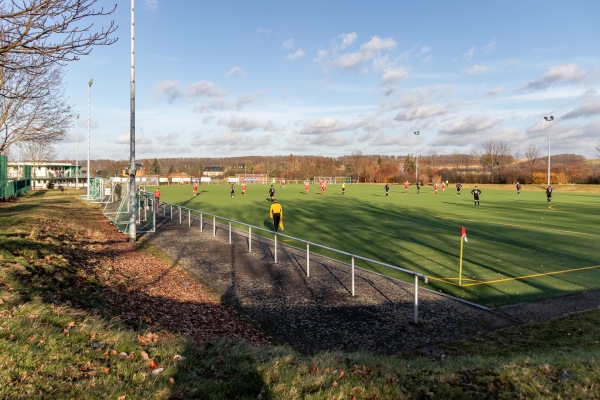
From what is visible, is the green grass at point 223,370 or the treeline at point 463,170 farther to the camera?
the treeline at point 463,170

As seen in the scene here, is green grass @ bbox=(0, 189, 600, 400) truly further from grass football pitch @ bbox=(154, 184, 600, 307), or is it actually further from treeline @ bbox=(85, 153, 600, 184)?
treeline @ bbox=(85, 153, 600, 184)

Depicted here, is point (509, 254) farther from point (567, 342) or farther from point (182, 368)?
point (182, 368)

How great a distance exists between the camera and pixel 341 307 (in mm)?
9086

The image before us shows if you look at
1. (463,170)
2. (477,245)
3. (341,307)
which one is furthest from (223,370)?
(463,170)

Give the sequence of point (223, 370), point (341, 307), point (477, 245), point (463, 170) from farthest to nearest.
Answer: point (463, 170)
point (477, 245)
point (341, 307)
point (223, 370)

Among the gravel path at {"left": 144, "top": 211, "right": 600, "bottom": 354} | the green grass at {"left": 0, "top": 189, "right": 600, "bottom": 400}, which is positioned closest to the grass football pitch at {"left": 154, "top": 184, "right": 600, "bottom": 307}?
the gravel path at {"left": 144, "top": 211, "right": 600, "bottom": 354}

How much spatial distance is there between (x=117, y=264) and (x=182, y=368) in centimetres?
905

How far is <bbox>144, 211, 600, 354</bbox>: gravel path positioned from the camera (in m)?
7.43

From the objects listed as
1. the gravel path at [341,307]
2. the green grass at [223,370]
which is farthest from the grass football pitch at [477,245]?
the green grass at [223,370]

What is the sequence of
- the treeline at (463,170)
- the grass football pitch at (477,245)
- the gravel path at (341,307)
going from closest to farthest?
the gravel path at (341,307) < the grass football pitch at (477,245) < the treeline at (463,170)

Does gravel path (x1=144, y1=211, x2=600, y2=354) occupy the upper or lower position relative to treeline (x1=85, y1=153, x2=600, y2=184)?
lower

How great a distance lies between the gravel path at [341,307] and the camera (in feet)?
24.4

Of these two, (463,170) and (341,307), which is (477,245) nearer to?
(341,307)

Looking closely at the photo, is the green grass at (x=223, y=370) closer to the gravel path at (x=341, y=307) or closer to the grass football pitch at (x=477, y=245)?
the gravel path at (x=341, y=307)
